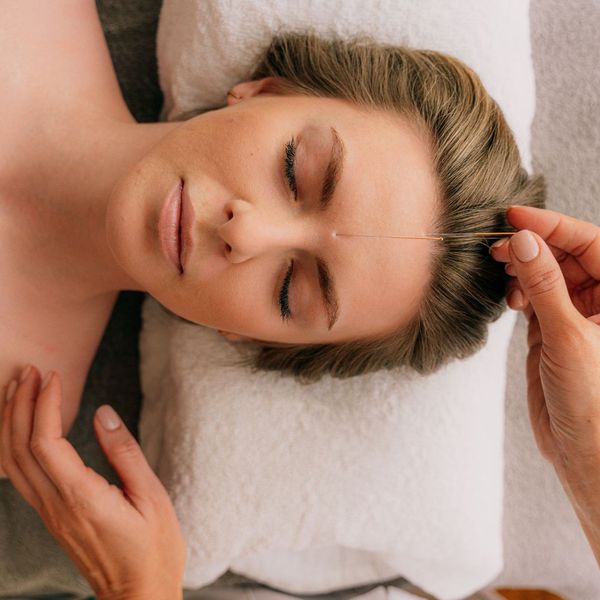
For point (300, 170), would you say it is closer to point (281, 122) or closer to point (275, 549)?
point (281, 122)

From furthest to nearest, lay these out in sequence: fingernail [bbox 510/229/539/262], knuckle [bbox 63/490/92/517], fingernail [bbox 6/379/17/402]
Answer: fingernail [bbox 6/379/17/402], knuckle [bbox 63/490/92/517], fingernail [bbox 510/229/539/262]

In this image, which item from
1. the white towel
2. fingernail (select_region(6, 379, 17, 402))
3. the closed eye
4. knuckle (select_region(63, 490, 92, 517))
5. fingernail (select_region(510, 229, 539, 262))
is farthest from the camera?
the white towel

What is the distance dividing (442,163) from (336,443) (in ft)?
2.19

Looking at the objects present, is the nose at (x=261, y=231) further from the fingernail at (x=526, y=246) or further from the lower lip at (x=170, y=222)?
the fingernail at (x=526, y=246)

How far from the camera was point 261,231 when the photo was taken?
3.54ft

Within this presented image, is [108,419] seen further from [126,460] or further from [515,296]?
[515,296]

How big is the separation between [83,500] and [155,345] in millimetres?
439

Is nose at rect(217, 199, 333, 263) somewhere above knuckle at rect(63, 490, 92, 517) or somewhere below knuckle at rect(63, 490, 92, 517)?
above

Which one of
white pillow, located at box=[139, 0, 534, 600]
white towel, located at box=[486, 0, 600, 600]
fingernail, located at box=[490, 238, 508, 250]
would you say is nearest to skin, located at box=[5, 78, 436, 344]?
fingernail, located at box=[490, 238, 508, 250]

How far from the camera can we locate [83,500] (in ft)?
4.28

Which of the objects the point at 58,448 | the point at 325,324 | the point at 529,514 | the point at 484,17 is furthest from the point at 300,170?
the point at 529,514

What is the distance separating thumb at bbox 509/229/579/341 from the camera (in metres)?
1.06

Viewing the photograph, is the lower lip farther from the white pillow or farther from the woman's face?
the white pillow

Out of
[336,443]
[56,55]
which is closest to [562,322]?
[336,443]
